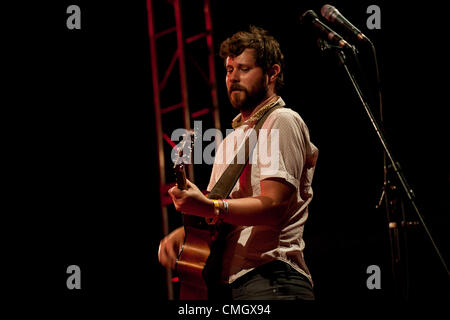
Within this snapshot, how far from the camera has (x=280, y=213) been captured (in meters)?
1.79

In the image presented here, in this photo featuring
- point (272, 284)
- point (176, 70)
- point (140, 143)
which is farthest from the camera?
point (140, 143)

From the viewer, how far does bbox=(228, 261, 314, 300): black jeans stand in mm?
1753

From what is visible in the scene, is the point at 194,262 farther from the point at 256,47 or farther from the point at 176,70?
the point at 176,70

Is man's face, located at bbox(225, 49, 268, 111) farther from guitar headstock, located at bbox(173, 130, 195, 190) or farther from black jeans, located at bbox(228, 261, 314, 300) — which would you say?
black jeans, located at bbox(228, 261, 314, 300)

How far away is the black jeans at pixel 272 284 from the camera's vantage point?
69.0 inches

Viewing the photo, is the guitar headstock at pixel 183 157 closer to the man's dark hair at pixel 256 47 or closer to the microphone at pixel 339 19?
the man's dark hair at pixel 256 47

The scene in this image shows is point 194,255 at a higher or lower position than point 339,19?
lower

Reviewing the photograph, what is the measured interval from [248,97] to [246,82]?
0.22 ft

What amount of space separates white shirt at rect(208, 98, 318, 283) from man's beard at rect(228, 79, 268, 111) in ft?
0.52

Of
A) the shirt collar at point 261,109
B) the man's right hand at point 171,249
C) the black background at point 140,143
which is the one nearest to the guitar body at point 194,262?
the man's right hand at point 171,249

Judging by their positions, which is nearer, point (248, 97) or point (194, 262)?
point (194, 262)

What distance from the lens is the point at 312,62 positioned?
5668 millimetres

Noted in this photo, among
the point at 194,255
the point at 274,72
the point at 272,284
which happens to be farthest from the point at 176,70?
the point at 272,284

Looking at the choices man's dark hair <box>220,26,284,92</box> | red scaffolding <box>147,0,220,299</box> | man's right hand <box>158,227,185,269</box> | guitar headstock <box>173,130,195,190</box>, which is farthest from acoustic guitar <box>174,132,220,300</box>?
red scaffolding <box>147,0,220,299</box>
